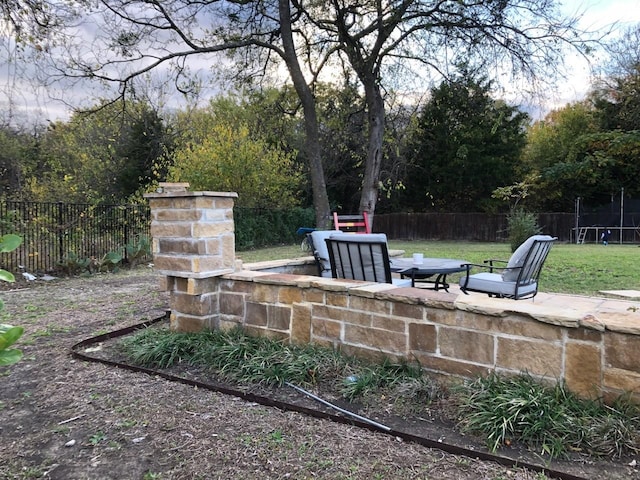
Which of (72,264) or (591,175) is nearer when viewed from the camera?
(72,264)

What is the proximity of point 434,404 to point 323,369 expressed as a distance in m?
0.69

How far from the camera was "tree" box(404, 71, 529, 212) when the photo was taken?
19750mm

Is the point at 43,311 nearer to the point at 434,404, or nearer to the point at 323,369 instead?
the point at 323,369

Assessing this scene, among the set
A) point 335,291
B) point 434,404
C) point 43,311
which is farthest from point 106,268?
point 434,404

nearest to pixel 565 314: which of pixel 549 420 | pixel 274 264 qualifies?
pixel 549 420

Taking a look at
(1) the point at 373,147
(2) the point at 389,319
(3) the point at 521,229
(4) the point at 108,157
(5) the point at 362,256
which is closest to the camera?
(2) the point at 389,319

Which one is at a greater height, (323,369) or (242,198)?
(242,198)

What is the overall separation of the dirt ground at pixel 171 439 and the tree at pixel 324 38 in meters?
6.92

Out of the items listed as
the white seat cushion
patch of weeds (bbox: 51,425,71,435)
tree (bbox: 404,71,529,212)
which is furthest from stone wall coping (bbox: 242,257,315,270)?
tree (bbox: 404,71,529,212)

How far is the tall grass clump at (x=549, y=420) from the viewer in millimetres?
1944

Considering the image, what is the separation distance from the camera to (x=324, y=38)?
1226 cm

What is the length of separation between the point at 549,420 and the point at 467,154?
18.6 m

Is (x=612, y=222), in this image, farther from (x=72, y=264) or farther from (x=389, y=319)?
(x=389, y=319)

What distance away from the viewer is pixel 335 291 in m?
2.92
